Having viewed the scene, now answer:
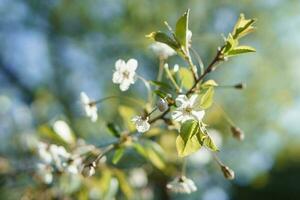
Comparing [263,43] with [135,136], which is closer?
[135,136]

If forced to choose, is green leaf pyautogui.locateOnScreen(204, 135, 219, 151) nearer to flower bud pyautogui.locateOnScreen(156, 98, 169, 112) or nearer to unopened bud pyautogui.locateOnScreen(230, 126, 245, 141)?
flower bud pyautogui.locateOnScreen(156, 98, 169, 112)

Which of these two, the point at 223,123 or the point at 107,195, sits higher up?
the point at 223,123

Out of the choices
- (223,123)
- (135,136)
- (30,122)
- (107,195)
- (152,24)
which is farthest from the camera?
(152,24)

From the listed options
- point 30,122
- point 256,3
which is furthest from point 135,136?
point 256,3

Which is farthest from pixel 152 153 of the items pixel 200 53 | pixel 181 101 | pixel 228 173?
pixel 200 53

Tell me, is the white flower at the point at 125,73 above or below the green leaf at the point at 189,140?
above

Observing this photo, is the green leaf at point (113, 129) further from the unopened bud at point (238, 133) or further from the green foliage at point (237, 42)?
the green foliage at point (237, 42)

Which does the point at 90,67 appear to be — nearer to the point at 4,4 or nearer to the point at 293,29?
the point at 4,4

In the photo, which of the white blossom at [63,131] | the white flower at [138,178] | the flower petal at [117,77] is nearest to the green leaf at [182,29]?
the flower petal at [117,77]
